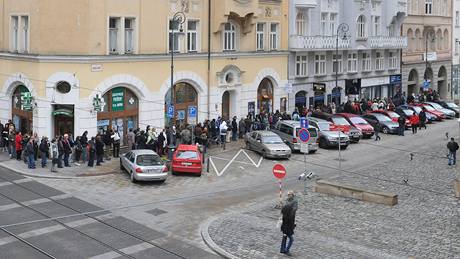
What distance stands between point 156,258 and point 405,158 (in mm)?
22382

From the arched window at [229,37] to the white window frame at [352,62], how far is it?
15.4 metres

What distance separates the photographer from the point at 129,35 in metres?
39.1

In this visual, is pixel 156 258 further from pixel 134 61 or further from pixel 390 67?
pixel 390 67

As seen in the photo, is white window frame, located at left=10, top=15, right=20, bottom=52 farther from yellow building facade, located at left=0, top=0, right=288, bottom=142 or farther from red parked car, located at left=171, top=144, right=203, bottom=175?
red parked car, located at left=171, top=144, right=203, bottom=175

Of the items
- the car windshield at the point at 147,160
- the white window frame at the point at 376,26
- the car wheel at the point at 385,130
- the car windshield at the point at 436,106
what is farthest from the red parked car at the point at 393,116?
the car windshield at the point at 147,160

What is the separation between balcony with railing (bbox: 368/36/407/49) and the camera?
59.8m

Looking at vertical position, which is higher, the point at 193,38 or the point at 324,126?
the point at 193,38

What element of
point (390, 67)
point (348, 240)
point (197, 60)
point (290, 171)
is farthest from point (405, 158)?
point (390, 67)

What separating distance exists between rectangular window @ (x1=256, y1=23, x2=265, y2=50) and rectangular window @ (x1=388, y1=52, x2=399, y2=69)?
20.0 meters

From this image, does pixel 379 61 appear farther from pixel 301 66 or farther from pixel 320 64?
pixel 301 66

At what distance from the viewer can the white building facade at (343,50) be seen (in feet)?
172

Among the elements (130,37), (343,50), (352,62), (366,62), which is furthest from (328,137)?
(366,62)

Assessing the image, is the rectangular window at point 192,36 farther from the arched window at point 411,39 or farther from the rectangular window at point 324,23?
the arched window at point 411,39

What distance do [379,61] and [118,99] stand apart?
104 ft
